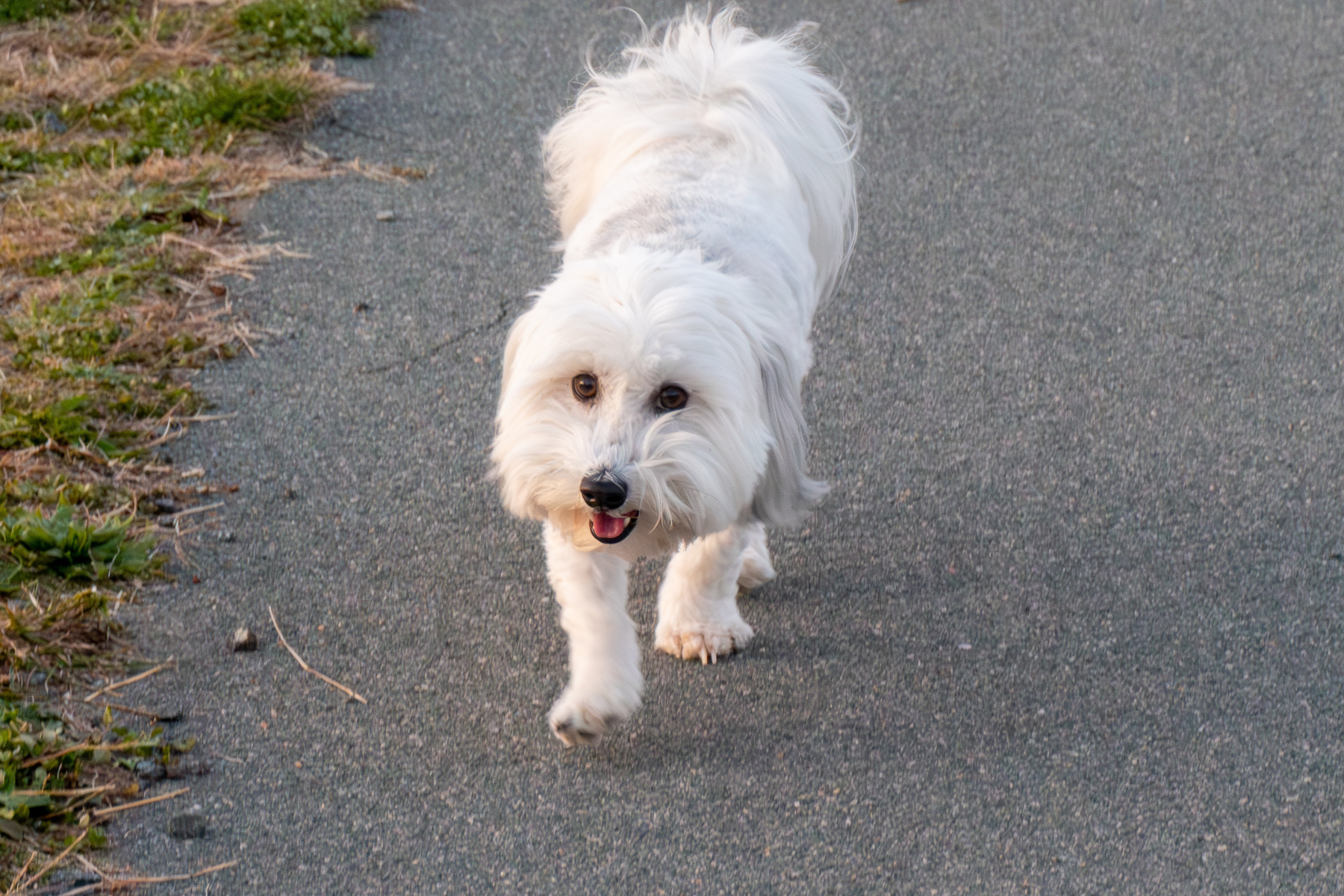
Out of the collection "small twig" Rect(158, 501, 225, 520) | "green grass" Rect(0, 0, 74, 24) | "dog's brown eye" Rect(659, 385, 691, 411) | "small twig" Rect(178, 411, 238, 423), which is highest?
"dog's brown eye" Rect(659, 385, 691, 411)

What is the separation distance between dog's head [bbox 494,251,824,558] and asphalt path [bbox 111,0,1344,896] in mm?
833

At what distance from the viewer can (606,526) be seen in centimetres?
291

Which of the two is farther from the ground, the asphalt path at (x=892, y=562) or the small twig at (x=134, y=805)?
the asphalt path at (x=892, y=562)

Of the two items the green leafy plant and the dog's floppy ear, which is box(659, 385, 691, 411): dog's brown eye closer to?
the dog's floppy ear

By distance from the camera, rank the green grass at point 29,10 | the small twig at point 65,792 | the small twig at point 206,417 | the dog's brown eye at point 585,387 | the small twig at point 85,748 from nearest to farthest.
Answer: the dog's brown eye at point 585,387 → the small twig at point 65,792 → the small twig at point 85,748 → the small twig at point 206,417 → the green grass at point 29,10

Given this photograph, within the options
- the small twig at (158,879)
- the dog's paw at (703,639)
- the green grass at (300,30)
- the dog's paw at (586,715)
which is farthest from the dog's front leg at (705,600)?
the green grass at (300,30)

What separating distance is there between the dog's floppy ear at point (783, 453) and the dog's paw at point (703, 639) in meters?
0.47

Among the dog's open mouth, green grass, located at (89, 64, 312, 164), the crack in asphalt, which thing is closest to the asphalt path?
the crack in asphalt

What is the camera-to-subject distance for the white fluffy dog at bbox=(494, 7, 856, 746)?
2.82 metres

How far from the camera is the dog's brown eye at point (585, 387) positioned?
2898 mm

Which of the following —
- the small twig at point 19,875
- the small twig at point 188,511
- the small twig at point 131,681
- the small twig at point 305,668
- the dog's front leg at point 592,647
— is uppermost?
the dog's front leg at point 592,647

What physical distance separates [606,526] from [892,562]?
1.43 m

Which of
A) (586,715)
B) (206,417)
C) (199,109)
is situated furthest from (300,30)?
(586,715)

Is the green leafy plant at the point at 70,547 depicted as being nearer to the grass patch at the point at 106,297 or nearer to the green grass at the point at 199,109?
the grass patch at the point at 106,297
